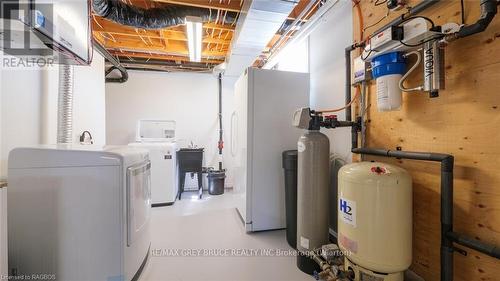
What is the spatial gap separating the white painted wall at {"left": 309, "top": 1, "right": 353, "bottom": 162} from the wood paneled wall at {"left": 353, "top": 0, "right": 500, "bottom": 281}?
0.71m

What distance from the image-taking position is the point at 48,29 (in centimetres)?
141

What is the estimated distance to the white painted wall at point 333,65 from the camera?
94.1 inches

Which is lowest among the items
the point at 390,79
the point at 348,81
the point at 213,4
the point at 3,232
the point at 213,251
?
the point at 213,251

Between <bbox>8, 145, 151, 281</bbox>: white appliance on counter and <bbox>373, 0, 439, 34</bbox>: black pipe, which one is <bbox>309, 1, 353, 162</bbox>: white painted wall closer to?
<bbox>373, 0, 439, 34</bbox>: black pipe

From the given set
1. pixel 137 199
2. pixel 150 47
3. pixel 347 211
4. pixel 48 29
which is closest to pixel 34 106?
pixel 48 29

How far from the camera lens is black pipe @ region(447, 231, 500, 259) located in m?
1.17

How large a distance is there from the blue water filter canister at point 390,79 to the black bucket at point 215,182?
3445mm

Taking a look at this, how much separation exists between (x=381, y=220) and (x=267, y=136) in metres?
1.57

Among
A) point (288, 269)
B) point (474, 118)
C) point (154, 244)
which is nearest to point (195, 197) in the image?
point (154, 244)

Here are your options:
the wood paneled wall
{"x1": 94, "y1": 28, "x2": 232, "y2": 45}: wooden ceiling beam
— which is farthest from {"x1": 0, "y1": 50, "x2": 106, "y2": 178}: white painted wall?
the wood paneled wall

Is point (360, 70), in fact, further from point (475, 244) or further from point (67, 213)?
point (67, 213)

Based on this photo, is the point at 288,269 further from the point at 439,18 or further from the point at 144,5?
the point at 144,5

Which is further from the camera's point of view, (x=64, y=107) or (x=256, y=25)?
(x=256, y=25)

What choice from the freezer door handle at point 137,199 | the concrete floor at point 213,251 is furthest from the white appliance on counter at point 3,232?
the concrete floor at point 213,251
